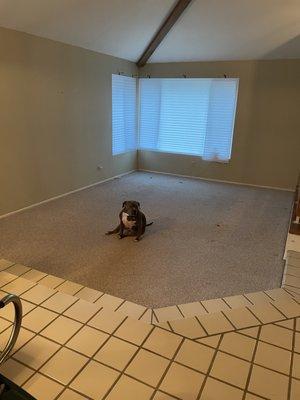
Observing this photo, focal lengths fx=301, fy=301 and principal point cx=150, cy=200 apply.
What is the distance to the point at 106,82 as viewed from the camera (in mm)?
4902

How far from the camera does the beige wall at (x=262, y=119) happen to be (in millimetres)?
4664

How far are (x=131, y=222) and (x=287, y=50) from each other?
137 inches

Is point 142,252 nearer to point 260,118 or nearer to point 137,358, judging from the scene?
point 137,358

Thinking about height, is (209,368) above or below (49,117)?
below

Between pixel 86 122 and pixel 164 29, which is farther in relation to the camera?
pixel 86 122

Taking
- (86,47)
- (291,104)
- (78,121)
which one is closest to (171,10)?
(86,47)

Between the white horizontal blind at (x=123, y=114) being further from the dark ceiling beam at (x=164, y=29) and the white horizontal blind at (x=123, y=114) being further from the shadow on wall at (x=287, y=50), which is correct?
the shadow on wall at (x=287, y=50)

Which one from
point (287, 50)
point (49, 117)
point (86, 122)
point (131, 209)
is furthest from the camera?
point (86, 122)

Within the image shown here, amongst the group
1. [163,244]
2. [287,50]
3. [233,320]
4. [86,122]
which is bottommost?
[163,244]

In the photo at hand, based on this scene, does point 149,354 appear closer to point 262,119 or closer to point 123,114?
point 262,119

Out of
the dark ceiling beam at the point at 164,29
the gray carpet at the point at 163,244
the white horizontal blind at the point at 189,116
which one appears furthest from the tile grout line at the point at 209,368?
the white horizontal blind at the point at 189,116

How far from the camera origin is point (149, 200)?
14.1 feet

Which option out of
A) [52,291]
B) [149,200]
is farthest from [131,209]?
[52,291]

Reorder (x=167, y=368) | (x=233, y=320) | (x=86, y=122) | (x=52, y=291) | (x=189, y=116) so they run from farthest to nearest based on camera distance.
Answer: (x=189, y=116), (x=86, y=122), (x=52, y=291), (x=233, y=320), (x=167, y=368)
